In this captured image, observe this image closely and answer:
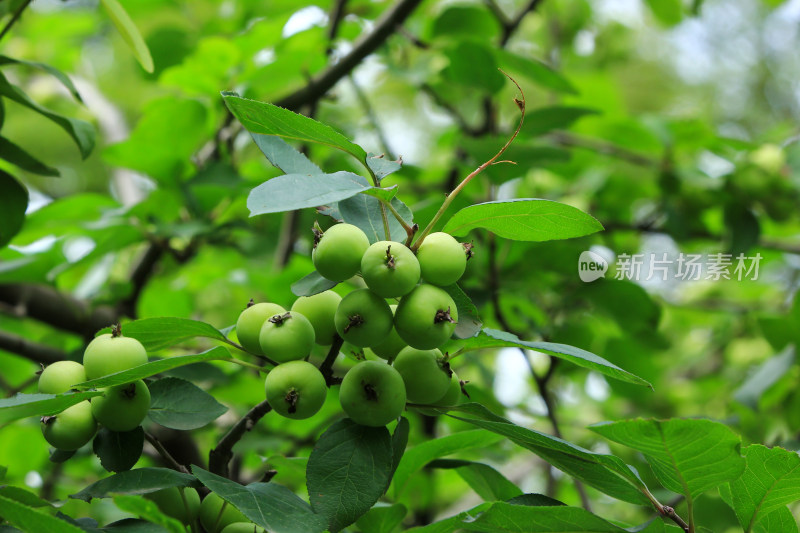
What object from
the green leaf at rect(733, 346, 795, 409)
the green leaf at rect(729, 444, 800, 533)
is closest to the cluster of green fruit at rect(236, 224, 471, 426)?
the green leaf at rect(729, 444, 800, 533)

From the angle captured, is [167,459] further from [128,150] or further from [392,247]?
[128,150]

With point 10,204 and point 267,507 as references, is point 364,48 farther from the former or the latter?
point 267,507

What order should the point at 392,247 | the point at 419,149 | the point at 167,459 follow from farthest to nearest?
the point at 419,149, the point at 167,459, the point at 392,247

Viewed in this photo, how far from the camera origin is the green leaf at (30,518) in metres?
0.45

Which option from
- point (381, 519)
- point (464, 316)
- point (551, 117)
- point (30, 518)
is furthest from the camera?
point (551, 117)

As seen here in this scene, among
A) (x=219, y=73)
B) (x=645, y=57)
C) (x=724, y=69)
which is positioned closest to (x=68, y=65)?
(x=219, y=73)

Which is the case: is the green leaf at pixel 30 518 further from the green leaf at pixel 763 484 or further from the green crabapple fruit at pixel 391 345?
the green leaf at pixel 763 484

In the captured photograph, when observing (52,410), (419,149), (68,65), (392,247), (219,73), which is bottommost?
(52,410)

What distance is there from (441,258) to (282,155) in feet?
0.54

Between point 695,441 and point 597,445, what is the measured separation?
1.36 m

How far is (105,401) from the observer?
1.84 feet

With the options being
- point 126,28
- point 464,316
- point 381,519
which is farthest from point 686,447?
point 126,28

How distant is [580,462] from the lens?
1.88 feet

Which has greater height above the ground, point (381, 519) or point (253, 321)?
point (253, 321)
